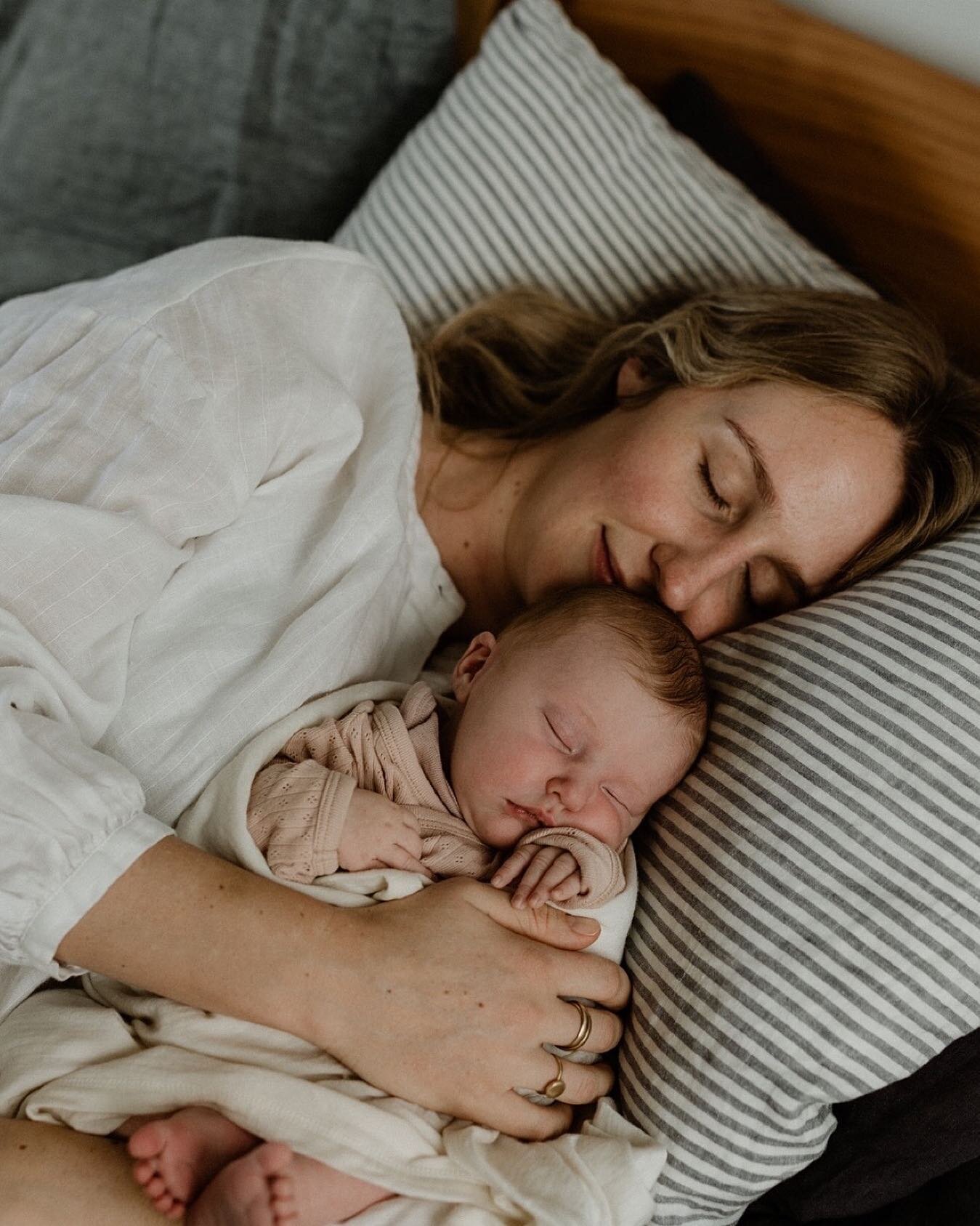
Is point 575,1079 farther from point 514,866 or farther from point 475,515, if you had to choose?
point 475,515

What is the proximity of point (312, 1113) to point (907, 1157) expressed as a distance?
2.01 feet

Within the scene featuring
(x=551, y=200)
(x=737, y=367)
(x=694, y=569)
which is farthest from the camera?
(x=551, y=200)

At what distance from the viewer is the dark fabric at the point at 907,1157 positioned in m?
1.15

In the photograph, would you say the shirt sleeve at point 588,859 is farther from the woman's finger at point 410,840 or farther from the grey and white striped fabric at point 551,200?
the grey and white striped fabric at point 551,200

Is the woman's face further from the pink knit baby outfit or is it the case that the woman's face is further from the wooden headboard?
the wooden headboard

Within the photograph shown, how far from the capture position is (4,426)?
4.03ft

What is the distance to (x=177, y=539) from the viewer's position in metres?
1.25

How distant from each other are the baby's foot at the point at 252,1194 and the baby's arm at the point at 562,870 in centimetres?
34

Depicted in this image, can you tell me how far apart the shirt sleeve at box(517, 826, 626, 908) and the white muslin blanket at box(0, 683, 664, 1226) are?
22 cm

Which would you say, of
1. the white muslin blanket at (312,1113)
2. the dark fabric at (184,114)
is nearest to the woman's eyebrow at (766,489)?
the white muslin blanket at (312,1113)

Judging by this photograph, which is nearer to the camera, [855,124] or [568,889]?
[568,889]

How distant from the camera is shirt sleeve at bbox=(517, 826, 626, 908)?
3.88ft

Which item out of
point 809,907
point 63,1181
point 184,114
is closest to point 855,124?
point 184,114

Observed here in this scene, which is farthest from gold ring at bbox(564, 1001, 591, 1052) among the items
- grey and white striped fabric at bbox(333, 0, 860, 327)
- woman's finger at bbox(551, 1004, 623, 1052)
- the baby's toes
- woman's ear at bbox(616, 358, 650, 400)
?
grey and white striped fabric at bbox(333, 0, 860, 327)
